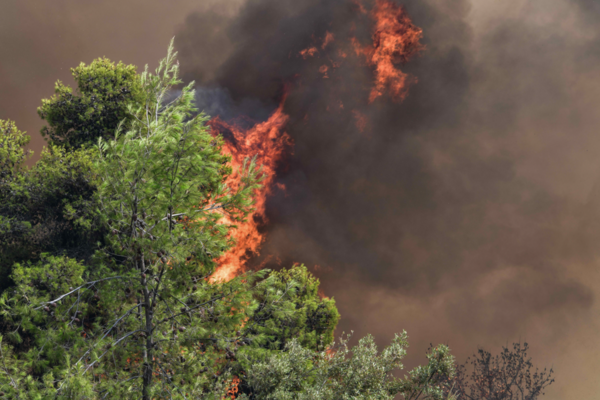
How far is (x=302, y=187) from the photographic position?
26.6m

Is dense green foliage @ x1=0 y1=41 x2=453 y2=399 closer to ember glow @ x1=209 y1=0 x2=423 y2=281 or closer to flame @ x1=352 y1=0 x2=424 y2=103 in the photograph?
ember glow @ x1=209 y1=0 x2=423 y2=281

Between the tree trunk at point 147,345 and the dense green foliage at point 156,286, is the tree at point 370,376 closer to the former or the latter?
the dense green foliage at point 156,286

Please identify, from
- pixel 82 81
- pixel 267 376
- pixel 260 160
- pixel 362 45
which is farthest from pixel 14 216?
pixel 362 45

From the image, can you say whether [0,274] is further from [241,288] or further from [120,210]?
[241,288]

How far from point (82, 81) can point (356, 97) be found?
729 inches

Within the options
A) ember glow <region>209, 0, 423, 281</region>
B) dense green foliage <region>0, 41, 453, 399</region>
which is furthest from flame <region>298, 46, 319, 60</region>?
dense green foliage <region>0, 41, 453, 399</region>

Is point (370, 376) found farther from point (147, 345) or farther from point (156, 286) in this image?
point (156, 286)

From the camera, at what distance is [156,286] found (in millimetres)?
6891

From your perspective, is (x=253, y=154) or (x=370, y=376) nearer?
(x=370, y=376)

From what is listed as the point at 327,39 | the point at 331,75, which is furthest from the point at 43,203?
the point at 327,39

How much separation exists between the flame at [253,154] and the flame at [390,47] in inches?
300

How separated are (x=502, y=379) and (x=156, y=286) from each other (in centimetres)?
1567

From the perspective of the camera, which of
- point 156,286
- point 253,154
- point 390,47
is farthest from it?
point 390,47

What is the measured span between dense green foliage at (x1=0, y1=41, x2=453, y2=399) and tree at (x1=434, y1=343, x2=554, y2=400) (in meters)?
8.30
